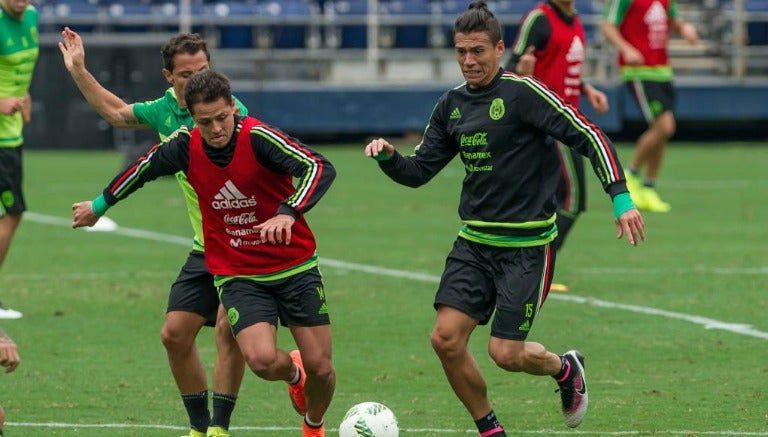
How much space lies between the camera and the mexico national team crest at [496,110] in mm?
7711

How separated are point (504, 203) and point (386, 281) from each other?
5.50 meters

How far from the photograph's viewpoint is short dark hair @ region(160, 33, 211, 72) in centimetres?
796

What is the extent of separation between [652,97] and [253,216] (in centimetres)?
1085

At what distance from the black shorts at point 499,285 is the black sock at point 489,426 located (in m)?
0.39

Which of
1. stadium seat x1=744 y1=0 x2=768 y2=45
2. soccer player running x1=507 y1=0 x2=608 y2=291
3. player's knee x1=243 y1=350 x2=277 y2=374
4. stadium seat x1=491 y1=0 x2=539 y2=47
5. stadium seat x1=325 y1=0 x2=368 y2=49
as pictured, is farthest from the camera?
stadium seat x1=744 y1=0 x2=768 y2=45

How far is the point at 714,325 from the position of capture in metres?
10.9

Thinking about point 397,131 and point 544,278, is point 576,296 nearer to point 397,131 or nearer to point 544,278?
point 544,278

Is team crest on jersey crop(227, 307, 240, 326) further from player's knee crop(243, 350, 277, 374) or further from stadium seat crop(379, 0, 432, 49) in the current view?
stadium seat crop(379, 0, 432, 49)

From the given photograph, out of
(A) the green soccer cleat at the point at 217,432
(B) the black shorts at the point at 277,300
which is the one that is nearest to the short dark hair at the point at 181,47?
(B) the black shorts at the point at 277,300

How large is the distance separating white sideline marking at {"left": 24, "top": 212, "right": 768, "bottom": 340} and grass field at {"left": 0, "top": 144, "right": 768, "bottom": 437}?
2 cm

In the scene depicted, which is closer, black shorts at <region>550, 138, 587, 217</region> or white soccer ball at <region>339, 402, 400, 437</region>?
white soccer ball at <region>339, 402, 400, 437</region>

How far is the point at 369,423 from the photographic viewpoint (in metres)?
7.40

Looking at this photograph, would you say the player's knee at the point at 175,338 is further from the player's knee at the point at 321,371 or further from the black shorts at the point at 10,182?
the black shorts at the point at 10,182

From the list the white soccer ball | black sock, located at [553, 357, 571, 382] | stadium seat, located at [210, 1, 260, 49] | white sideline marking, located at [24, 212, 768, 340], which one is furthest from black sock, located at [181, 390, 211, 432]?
stadium seat, located at [210, 1, 260, 49]
